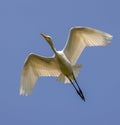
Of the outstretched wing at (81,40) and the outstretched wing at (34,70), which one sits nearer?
the outstretched wing at (81,40)

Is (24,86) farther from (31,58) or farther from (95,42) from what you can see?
(95,42)

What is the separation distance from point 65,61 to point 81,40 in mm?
1009

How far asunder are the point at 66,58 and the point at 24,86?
1645 millimetres

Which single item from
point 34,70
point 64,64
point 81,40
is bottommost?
point 34,70

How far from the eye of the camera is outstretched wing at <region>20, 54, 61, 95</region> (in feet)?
88.2

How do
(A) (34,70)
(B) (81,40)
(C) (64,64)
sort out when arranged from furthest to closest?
(A) (34,70), (B) (81,40), (C) (64,64)

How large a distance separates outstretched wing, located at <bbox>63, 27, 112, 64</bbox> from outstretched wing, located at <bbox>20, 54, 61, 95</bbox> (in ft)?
1.97

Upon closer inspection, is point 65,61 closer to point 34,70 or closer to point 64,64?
point 64,64

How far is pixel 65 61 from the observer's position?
1027 inches

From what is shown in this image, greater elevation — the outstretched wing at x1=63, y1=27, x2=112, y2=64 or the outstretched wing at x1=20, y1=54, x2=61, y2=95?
the outstretched wing at x1=63, y1=27, x2=112, y2=64

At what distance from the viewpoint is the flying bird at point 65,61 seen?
2611cm

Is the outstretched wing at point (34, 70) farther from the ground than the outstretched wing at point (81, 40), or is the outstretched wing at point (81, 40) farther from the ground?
the outstretched wing at point (81, 40)

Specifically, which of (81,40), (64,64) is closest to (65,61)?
(64,64)

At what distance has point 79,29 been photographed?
86.6 ft
